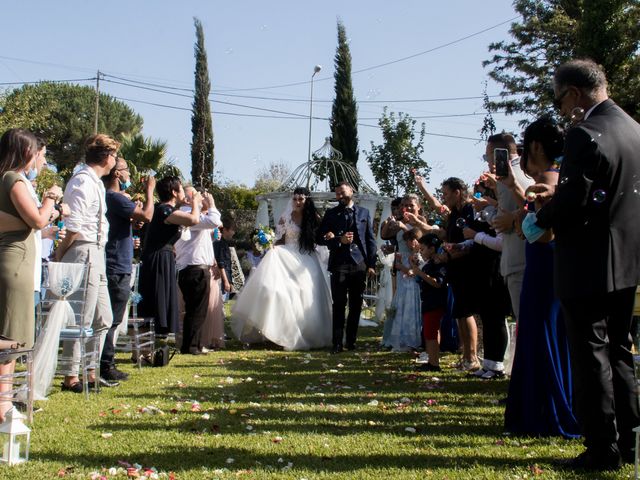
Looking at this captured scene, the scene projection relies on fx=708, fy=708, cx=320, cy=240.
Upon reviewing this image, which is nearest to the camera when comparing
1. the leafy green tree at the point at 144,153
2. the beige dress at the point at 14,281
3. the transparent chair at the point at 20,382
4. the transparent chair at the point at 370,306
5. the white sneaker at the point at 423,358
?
the transparent chair at the point at 20,382

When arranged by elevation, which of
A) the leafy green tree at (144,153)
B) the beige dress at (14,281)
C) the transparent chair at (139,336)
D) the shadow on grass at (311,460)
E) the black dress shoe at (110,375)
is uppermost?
the leafy green tree at (144,153)

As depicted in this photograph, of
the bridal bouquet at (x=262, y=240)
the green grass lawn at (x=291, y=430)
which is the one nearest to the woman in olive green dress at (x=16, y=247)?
the green grass lawn at (x=291, y=430)

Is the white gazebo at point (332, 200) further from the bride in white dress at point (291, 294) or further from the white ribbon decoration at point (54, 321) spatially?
the white ribbon decoration at point (54, 321)

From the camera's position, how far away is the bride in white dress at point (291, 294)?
10555 mm

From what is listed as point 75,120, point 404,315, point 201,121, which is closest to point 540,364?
point 404,315

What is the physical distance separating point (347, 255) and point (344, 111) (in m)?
29.0

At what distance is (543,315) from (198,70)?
126 ft

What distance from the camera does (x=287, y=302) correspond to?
35.1 feet

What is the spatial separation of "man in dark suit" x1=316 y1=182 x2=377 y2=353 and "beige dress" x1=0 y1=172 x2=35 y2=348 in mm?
5742

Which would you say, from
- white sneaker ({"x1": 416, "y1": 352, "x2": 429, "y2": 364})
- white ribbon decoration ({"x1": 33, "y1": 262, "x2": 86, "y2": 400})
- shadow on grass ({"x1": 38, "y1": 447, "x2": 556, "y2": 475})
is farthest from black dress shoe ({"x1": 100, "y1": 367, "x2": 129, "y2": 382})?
white sneaker ({"x1": 416, "y1": 352, "x2": 429, "y2": 364})

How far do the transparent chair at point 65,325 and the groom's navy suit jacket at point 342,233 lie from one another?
4.47 metres

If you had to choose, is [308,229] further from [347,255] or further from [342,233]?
[347,255]

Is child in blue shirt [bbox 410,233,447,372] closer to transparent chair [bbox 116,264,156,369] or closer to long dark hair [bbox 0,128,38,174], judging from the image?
transparent chair [bbox 116,264,156,369]

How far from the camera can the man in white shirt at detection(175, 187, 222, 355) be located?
961 cm
